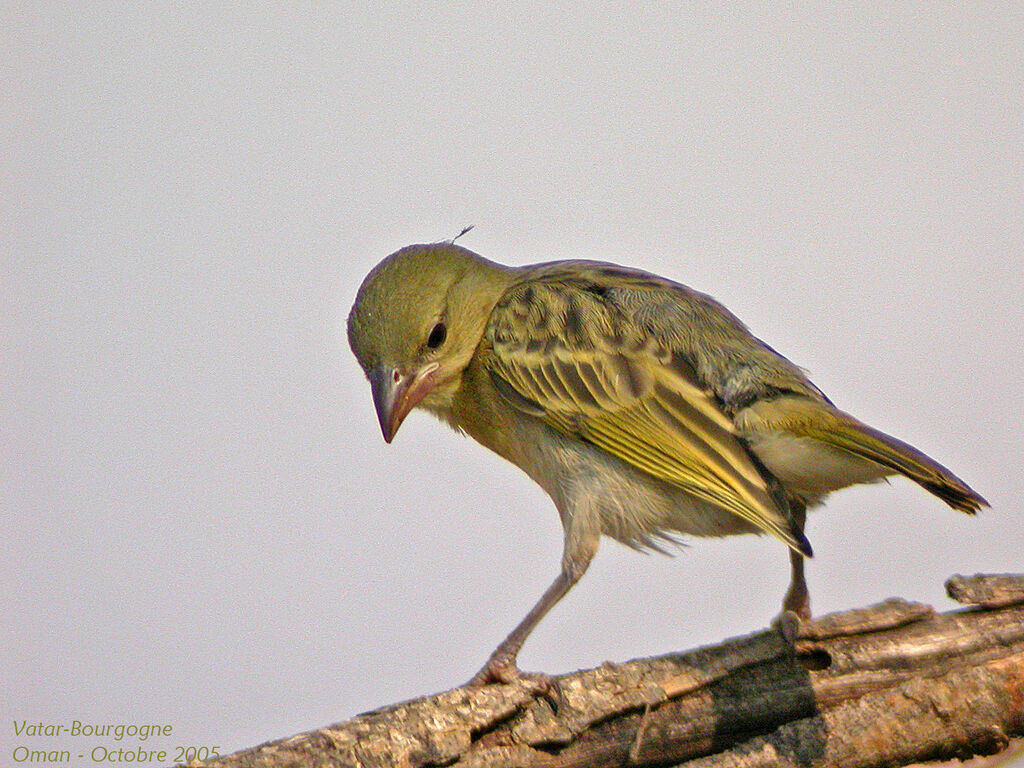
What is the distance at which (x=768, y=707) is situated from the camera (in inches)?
182

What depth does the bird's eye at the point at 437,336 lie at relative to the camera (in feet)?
18.6

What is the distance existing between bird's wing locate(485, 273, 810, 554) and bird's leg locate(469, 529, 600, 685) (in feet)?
1.43

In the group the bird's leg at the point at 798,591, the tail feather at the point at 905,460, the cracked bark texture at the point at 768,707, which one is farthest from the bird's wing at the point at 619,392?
the bird's leg at the point at 798,591

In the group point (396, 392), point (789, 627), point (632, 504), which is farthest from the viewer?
point (396, 392)

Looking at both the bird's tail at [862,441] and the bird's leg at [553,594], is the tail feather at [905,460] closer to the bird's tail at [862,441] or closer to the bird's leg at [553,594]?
the bird's tail at [862,441]

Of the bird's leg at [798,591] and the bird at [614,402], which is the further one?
the bird's leg at [798,591]

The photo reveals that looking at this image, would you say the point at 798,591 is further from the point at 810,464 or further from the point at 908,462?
the point at 908,462

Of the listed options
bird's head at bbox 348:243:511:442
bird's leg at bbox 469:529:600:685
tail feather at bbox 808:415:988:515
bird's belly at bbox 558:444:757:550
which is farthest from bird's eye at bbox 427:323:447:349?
tail feather at bbox 808:415:988:515

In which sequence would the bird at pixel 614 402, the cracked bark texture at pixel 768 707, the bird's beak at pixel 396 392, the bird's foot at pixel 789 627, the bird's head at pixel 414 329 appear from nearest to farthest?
the cracked bark texture at pixel 768 707 → the bird's foot at pixel 789 627 → the bird at pixel 614 402 → the bird's beak at pixel 396 392 → the bird's head at pixel 414 329

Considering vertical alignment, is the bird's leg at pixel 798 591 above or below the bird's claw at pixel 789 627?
above

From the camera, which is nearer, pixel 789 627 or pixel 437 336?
pixel 789 627

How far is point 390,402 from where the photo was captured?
5500 millimetres

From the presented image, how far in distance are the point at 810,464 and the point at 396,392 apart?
1991 mm

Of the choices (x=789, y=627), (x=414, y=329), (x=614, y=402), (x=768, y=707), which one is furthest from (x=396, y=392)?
(x=768, y=707)
